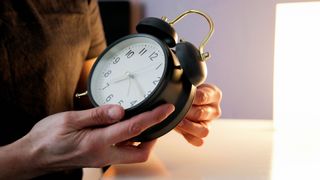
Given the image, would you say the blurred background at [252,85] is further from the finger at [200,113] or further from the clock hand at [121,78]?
the clock hand at [121,78]

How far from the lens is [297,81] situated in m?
0.89

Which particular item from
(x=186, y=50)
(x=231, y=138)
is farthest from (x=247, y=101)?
(x=186, y=50)

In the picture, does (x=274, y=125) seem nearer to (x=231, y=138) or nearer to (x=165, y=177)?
(x=231, y=138)

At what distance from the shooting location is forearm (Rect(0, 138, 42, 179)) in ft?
2.36

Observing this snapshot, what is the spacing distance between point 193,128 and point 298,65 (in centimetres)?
26

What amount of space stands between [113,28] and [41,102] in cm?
48

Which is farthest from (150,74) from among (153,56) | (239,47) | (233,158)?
(239,47)

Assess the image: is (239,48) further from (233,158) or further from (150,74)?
(150,74)

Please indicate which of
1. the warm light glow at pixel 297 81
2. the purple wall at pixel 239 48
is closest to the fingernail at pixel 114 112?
the warm light glow at pixel 297 81

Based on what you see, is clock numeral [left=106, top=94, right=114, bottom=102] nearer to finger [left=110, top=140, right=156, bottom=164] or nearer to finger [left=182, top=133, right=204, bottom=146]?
finger [left=110, top=140, right=156, bottom=164]

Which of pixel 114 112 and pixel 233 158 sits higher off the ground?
pixel 114 112

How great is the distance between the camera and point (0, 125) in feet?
3.22

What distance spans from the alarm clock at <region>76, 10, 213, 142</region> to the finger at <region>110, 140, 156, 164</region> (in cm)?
3

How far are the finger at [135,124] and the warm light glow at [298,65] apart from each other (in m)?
0.37
